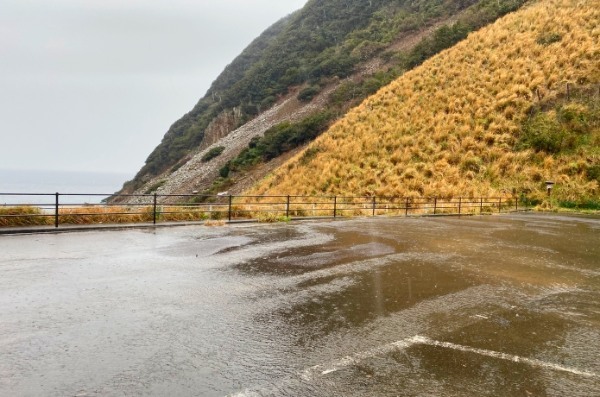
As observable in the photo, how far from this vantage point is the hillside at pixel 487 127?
2762 centimetres

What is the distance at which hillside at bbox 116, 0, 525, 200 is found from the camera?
51281 millimetres

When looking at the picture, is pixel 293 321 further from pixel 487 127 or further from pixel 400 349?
pixel 487 127

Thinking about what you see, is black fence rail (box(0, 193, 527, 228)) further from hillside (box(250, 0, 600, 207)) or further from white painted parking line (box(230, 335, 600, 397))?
white painted parking line (box(230, 335, 600, 397))

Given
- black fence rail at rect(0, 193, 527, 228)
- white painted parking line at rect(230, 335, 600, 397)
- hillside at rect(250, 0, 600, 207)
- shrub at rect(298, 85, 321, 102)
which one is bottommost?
white painted parking line at rect(230, 335, 600, 397)

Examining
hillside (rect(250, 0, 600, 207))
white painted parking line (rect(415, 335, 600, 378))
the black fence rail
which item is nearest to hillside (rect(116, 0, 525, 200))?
hillside (rect(250, 0, 600, 207))

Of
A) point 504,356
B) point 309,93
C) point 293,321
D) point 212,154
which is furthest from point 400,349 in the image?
point 309,93

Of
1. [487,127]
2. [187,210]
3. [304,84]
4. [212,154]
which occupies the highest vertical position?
[304,84]

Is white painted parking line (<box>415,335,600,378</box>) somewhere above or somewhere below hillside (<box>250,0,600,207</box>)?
below

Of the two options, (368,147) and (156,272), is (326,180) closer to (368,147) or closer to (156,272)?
(368,147)

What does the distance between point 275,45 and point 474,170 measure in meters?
75.4

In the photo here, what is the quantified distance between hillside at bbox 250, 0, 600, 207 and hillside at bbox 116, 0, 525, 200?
10523 millimetres

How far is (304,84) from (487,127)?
4625cm

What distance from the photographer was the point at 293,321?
5.56 m

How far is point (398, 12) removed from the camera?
7794 centimetres
